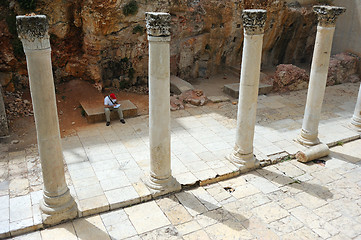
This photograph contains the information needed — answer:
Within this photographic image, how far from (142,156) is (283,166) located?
156 inches

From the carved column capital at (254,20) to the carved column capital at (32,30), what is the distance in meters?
4.42

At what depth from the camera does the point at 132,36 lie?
14195 mm

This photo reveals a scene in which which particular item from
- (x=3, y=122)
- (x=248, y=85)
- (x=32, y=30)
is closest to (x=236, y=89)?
(x=248, y=85)

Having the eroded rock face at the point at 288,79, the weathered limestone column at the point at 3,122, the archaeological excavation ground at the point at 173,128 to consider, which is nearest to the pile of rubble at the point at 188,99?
the archaeological excavation ground at the point at 173,128

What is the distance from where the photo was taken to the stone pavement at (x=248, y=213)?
6688mm

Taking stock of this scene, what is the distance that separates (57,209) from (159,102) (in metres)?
3.01

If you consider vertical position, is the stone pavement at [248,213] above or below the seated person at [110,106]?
below

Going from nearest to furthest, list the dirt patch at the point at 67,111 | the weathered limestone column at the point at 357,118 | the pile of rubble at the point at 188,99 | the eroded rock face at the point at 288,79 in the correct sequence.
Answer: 1. the dirt patch at the point at 67,111
2. the weathered limestone column at the point at 357,118
3. the pile of rubble at the point at 188,99
4. the eroded rock face at the point at 288,79

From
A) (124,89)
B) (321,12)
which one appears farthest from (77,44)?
(321,12)

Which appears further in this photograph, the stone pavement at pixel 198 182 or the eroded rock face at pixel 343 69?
the eroded rock face at pixel 343 69

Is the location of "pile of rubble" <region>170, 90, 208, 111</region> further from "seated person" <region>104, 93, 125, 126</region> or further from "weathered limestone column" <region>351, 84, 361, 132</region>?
"weathered limestone column" <region>351, 84, 361, 132</region>

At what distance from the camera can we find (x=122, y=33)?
13.9m

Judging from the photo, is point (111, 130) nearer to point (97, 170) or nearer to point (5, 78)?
point (97, 170)

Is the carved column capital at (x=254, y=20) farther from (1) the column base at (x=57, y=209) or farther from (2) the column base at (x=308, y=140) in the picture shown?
(1) the column base at (x=57, y=209)
